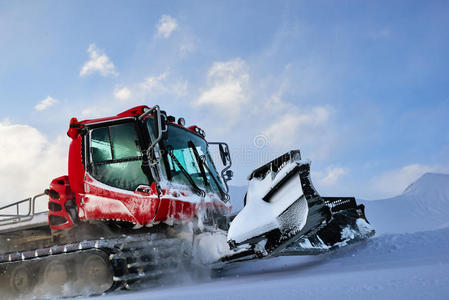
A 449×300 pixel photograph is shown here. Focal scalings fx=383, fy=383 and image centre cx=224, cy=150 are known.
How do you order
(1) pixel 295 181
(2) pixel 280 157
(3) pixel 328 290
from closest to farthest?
(3) pixel 328 290
(1) pixel 295 181
(2) pixel 280 157

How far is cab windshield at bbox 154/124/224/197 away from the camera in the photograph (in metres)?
5.60

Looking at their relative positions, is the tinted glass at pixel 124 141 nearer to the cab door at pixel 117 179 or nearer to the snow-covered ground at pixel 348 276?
the cab door at pixel 117 179

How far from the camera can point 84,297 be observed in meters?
4.75

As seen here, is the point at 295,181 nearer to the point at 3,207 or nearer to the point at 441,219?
the point at 3,207

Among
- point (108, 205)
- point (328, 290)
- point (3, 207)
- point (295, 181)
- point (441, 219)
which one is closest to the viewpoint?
point (328, 290)

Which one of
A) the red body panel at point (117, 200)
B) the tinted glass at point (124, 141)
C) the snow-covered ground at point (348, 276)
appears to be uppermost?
the tinted glass at point (124, 141)

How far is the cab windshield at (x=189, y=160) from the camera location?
220 inches

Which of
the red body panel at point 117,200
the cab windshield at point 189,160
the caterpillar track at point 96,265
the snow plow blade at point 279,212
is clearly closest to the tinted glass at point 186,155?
the cab windshield at point 189,160

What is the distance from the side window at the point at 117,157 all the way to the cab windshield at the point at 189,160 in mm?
423

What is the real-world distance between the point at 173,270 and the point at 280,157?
6.63 feet

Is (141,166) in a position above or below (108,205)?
above

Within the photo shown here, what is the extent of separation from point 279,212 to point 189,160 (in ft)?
7.48

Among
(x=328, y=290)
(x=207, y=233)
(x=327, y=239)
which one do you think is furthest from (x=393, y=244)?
(x=328, y=290)

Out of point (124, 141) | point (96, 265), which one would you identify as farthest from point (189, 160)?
point (96, 265)
